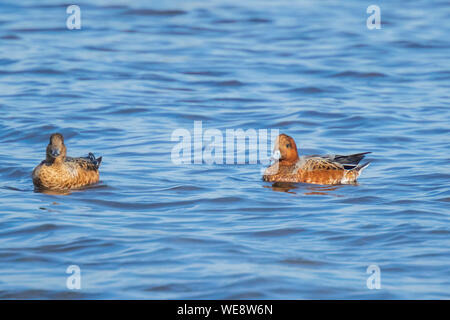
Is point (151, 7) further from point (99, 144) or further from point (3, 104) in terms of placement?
point (99, 144)

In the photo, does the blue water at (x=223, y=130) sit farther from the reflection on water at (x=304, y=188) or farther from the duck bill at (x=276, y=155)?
the duck bill at (x=276, y=155)

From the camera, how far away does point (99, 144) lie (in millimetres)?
12672

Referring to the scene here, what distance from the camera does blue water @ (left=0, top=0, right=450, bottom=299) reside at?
7.42m

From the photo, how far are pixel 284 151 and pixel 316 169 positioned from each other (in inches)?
22.4

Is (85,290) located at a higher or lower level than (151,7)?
lower

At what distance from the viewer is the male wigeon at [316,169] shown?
10750 millimetres

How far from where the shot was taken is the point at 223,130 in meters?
13.5

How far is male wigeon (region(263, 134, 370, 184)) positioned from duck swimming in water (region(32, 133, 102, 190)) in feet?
7.37

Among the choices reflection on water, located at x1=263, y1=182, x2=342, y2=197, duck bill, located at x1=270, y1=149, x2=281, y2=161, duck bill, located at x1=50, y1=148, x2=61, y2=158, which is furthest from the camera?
duck bill, located at x1=270, y1=149, x2=281, y2=161

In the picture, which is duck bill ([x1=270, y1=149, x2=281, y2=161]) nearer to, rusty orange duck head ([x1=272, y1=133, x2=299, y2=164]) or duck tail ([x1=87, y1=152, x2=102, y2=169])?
rusty orange duck head ([x1=272, y1=133, x2=299, y2=164])

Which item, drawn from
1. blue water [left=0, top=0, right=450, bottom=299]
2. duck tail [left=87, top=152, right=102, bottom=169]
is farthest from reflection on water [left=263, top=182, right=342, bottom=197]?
duck tail [left=87, top=152, right=102, bottom=169]

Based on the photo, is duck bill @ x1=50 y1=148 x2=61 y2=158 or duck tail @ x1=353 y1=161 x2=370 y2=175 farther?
duck tail @ x1=353 y1=161 x2=370 y2=175

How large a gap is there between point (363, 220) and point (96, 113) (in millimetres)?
6779

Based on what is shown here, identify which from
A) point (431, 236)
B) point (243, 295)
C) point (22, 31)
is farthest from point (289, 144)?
point (22, 31)
